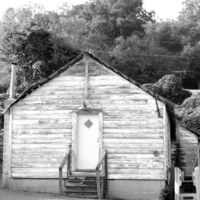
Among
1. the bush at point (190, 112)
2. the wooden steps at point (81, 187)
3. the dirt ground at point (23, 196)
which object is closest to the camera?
the dirt ground at point (23, 196)

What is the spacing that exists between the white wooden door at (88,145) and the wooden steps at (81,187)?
18.1 inches

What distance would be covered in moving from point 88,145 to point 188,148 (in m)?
4.78

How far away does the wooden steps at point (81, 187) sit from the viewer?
65.8 ft

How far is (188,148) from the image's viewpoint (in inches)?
941

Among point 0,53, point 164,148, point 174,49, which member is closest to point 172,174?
point 164,148

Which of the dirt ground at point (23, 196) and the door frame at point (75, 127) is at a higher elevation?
the door frame at point (75, 127)

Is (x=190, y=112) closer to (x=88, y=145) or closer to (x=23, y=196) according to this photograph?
(x=88, y=145)

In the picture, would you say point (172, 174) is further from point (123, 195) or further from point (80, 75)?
point (80, 75)

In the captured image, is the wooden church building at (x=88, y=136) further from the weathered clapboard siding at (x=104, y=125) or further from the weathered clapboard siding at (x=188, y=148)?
the weathered clapboard siding at (x=188, y=148)

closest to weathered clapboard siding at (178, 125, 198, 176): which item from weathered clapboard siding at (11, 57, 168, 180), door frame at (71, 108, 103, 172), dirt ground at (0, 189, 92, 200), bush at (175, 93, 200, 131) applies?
weathered clapboard siding at (11, 57, 168, 180)

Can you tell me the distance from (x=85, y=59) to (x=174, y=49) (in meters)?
60.7

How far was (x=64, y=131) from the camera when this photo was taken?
21.1 meters

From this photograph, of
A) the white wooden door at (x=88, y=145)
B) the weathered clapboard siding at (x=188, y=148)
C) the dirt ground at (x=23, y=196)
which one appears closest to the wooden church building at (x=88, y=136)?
the white wooden door at (x=88, y=145)

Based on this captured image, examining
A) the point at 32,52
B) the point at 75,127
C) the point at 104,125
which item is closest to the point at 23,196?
the point at 75,127
